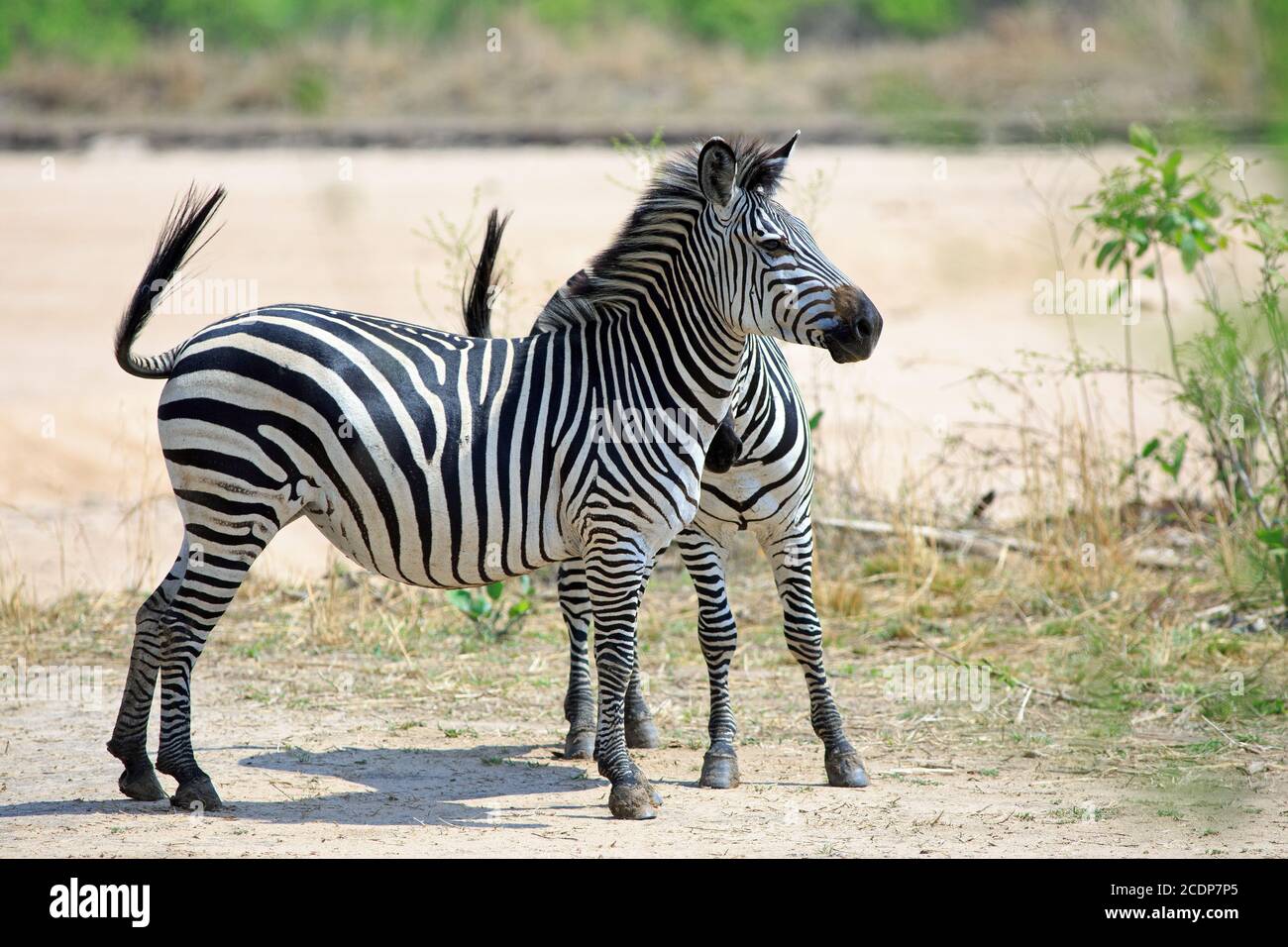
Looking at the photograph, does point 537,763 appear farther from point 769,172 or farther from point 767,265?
point 769,172

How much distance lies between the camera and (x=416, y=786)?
18.3ft

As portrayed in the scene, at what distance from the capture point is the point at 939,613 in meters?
8.22

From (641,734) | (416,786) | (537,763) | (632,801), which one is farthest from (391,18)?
(632,801)

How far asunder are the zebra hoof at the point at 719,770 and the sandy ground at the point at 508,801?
49mm

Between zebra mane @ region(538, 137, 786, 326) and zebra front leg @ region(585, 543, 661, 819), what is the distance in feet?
3.29

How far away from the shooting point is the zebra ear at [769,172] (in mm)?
5078

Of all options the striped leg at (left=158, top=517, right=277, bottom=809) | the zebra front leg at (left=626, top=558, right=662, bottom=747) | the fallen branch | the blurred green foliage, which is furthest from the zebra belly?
the blurred green foliage

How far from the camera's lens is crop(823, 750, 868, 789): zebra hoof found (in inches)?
219

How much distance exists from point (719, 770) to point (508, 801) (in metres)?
0.86

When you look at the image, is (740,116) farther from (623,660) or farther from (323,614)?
(623,660)

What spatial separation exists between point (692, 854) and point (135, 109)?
2562cm

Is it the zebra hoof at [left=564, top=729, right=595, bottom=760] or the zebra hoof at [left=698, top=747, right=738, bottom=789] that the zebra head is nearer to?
the zebra hoof at [left=698, top=747, right=738, bottom=789]

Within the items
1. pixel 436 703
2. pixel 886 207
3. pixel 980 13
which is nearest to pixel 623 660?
pixel 436 703

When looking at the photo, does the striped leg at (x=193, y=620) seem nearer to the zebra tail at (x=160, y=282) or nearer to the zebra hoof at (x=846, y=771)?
the zebra tail at (x=160, y=282)
